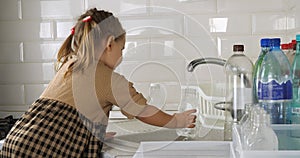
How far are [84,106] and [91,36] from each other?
0.21 m

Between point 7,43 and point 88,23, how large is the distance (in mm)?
611

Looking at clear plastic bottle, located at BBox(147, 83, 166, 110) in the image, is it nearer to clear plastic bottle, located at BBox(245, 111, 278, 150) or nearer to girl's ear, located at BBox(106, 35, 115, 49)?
girl's ear, located at BBox(106, 35, 115, 49)

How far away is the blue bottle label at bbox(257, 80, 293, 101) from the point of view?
0.88 metres

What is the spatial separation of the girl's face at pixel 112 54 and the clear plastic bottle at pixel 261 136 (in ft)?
1.87

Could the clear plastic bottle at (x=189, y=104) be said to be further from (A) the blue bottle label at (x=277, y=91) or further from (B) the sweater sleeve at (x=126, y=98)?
(A) the blue bottle label at (x=277, y=91)

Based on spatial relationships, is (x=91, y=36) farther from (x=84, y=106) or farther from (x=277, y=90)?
(x=277, y=90)

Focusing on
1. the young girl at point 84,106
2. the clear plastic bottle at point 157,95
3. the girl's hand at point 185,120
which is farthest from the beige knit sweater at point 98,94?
the clear plastic bottle at point 157,95

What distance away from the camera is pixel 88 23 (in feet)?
4.17

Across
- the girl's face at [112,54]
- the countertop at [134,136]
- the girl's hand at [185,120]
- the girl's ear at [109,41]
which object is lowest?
the countertop at [134,136]

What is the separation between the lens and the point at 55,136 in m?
1.14

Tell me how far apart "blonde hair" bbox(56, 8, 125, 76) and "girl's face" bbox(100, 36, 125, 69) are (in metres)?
0.01

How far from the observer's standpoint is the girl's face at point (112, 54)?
50.0 inches

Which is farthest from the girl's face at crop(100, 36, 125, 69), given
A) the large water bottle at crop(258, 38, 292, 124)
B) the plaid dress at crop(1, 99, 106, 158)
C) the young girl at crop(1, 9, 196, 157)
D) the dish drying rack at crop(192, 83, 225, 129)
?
the large water bottle at crop(258, 38, 292, 124)

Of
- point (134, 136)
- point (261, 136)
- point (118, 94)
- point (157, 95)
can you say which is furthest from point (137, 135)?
point (261, 136)
